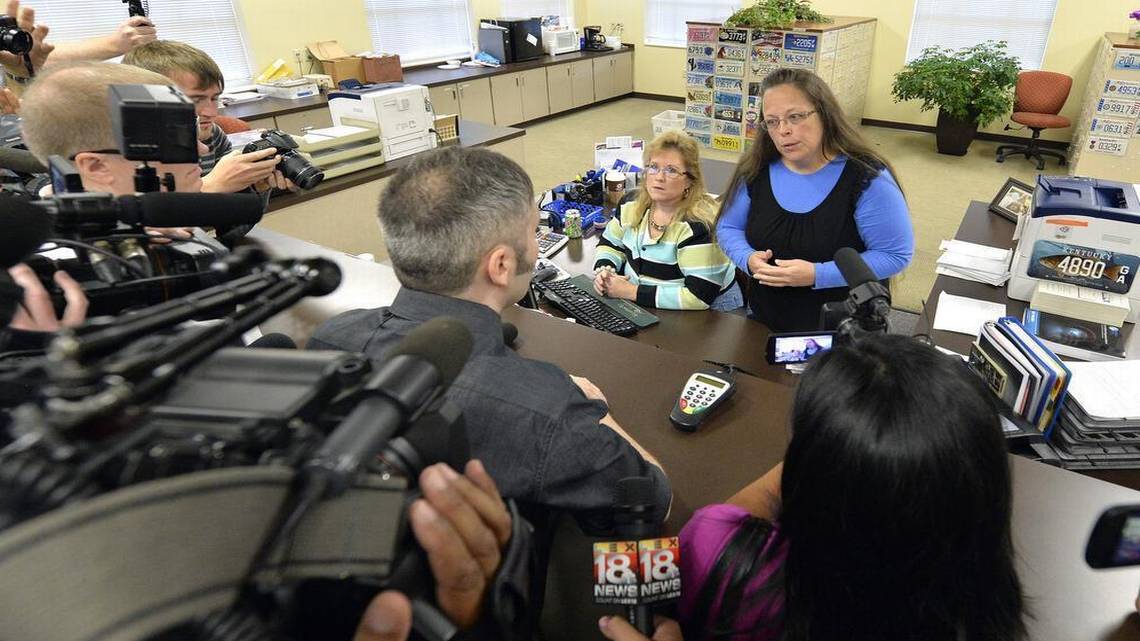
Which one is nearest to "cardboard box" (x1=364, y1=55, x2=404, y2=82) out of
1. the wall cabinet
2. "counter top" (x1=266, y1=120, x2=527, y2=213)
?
the wall cabinet

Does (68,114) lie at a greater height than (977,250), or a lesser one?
greater

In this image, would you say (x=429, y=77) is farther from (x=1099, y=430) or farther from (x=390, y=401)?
(x=390, y=401)

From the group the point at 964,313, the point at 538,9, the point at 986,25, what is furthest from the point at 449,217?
the point at 538,9

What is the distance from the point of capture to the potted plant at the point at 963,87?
17.8 feet

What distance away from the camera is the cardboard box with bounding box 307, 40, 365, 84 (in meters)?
5.68

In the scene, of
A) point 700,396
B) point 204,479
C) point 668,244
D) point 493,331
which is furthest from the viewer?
point 668,244

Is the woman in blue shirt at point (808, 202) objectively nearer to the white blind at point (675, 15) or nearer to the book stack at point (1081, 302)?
the book stack at point (1081, 302)

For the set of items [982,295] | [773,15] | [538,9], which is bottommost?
[982,295]

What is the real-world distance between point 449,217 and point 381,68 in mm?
5492

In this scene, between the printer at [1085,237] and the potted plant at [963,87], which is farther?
the potted plant at [963,87]

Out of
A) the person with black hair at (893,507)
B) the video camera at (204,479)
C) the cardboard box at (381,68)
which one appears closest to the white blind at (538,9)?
the cardboard box at (381,68)

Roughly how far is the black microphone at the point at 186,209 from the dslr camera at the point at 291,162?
4.30 feet

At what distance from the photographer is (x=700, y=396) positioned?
1177 millimetres

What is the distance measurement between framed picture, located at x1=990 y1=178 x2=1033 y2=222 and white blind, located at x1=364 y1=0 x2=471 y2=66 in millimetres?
5767
